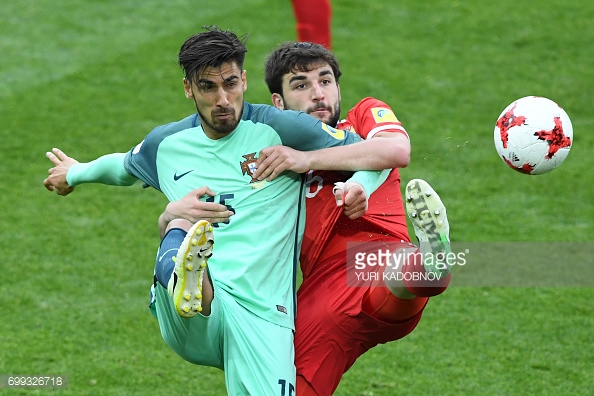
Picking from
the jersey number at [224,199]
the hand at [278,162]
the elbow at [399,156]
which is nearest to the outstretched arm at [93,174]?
the jersey number at [224,199]

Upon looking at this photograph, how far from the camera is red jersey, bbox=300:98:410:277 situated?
5461 millimetres

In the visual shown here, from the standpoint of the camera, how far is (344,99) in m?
11.5

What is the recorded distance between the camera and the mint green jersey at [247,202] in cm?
509

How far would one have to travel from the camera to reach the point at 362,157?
5133mm

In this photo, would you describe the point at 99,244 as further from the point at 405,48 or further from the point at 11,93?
the point at 405,48

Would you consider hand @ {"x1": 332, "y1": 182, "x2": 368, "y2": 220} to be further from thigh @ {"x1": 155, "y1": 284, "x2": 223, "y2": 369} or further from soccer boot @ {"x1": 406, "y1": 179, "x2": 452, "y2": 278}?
thigh @ {"x1": 155, "y1": 284, "x2": 223, "y2": 369}

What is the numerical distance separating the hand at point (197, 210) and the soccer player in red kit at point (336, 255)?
1.40ft

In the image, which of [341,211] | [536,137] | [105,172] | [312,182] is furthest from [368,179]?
[105,172]

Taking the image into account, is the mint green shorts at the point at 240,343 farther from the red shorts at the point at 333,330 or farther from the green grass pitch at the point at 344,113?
the green grass pitch at the point at 344,113

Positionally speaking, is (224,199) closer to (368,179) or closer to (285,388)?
(368,179)

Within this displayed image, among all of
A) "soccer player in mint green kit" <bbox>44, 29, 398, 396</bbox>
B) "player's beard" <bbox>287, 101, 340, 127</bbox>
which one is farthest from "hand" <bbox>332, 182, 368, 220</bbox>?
"player's beard" <bbox>287, 101, 340, 127</bbox>

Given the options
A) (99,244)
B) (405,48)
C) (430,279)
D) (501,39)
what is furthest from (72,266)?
(501,39)

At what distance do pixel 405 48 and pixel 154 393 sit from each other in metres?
7.07

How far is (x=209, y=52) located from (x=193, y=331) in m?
1.40
